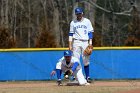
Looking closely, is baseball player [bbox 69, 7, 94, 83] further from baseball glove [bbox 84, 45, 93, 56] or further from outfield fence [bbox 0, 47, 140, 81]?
outfield fence [bbox 0, 47, 140, 81]

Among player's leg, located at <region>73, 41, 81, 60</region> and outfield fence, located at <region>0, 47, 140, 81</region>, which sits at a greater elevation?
player's leg, located at <region>73, 41, 81, 60</region>

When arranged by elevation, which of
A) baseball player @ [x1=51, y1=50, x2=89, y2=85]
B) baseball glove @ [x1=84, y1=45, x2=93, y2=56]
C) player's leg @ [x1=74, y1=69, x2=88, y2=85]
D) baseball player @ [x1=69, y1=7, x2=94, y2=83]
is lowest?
player's leg @ [x1=74, y1=69, x2=88, y2=85]

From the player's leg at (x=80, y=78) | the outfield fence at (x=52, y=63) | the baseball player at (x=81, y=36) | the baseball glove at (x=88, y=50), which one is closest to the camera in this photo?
the player's leg at (x=80, y=78)

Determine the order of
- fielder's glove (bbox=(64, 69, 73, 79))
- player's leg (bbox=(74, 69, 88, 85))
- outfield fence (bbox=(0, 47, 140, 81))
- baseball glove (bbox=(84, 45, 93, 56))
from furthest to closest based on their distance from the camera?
outfield fence (bbox=(0, 47, 140, 81))
baseball glove (bbox=(84, 45, 93, 56))
fielder's glove (bbox=(64, 69, 73, 79))
player's leg (bbox=(74, 69, 88, 85))

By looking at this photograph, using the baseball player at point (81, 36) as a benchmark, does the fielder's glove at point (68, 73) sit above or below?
below

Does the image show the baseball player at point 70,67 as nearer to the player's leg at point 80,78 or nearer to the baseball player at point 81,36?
the player's leg at point 80,78

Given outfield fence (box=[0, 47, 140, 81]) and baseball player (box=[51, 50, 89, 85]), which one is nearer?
baseball player (box=[51, 50, 89, 85])

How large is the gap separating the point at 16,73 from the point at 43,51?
108 cm

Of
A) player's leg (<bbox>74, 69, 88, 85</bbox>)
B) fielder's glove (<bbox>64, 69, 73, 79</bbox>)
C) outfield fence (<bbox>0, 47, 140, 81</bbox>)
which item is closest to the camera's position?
player's leg (<bbox>74, 69, 88, 85</bbox>)

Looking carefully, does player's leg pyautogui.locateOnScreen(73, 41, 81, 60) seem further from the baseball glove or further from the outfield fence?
the outfield fence

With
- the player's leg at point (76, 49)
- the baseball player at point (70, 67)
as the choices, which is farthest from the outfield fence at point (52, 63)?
the baseball player at point (70, 67)

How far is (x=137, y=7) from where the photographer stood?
35312 millimetres

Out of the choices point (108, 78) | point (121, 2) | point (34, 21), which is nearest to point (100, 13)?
point (121, 2)

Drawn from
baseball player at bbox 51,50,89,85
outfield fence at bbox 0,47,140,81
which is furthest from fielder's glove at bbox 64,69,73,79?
outfield fence at bbox 0,47,140,81
